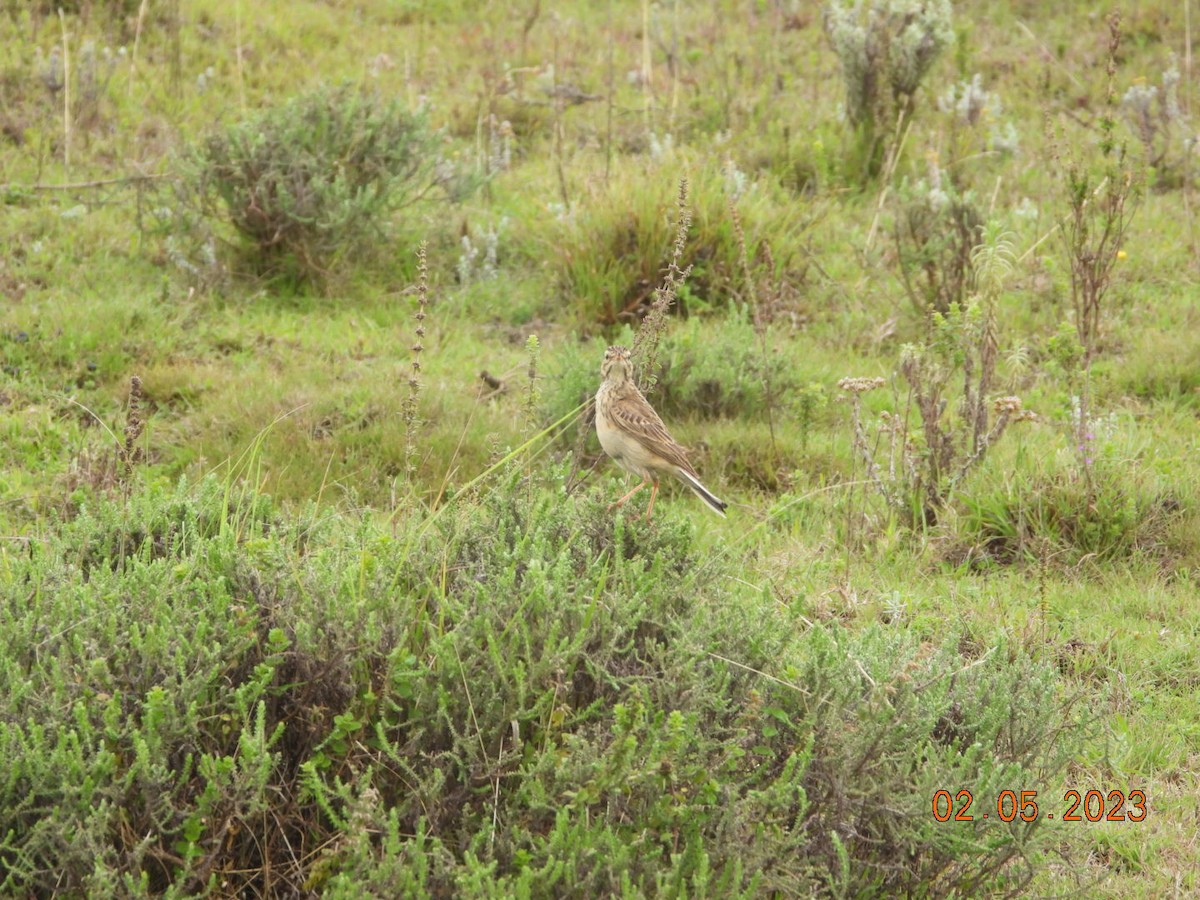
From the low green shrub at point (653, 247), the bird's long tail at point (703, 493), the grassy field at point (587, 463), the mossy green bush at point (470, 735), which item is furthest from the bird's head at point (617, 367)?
the low green shrub at point (653, 247)

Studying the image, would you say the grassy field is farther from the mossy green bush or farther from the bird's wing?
the bird's wing

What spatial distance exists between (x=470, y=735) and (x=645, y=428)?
5.91ft

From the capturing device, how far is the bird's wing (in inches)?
190

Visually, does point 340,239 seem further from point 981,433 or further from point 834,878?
point 834,878

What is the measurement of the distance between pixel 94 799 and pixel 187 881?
0.28 metres

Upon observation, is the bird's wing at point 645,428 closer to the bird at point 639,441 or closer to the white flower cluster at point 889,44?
the bird at point 639,441

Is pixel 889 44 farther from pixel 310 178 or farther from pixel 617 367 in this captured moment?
pixel 617 367

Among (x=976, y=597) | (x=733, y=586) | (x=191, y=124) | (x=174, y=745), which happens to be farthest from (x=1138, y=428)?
(x=191, y=124)

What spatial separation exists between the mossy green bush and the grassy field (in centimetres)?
2

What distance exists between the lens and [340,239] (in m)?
8.61

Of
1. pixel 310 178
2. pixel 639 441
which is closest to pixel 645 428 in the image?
pixel 639 441

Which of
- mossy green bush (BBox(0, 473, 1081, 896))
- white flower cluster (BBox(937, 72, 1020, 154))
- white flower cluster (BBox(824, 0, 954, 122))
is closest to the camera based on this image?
mossy green bush (BBox(0, 473, 1081, 896))

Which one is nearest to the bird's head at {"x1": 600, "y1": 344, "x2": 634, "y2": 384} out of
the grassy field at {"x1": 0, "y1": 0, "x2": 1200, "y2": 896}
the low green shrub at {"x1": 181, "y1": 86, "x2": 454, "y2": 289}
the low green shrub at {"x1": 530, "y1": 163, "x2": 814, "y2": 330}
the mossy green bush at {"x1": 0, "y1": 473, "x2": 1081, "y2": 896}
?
the grassy field at {"x1": 0, "y1": 0, "x2": 1200, "y2": 896}

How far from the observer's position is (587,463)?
6637 millimetres
